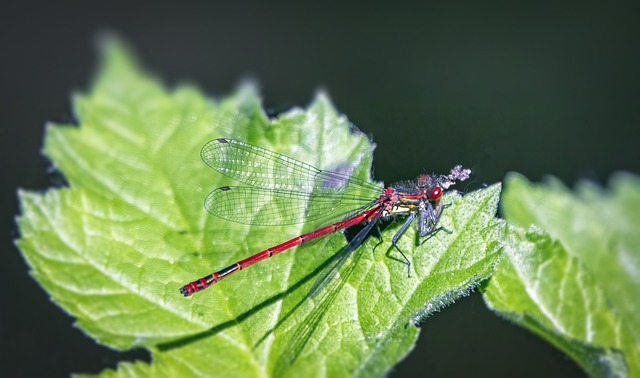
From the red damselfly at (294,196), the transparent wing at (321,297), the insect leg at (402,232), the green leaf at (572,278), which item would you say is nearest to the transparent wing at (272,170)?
the red damselfly at (294,196)

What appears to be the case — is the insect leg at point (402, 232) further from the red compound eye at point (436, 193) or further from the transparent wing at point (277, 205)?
the transparent wing at point (277, 205)

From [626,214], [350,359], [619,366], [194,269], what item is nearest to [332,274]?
[350,359]

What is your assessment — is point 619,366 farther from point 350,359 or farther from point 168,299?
point 168,299

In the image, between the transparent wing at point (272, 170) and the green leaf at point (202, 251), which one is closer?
the green leaf at point (202, 251)

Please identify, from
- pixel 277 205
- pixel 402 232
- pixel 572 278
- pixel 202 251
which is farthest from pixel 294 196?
pixel 572 278

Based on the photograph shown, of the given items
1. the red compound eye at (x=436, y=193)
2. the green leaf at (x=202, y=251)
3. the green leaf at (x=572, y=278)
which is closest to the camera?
the green leaf at (x=572, y=278)

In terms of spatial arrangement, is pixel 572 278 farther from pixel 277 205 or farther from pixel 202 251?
pixel 202 251
